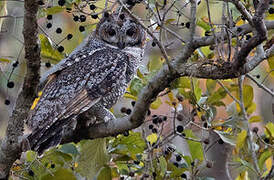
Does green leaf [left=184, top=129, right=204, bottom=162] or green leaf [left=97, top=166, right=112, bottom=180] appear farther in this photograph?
green leaf [left=184, top=129, right=204, bottom=162]

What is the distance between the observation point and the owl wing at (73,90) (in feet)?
12.2

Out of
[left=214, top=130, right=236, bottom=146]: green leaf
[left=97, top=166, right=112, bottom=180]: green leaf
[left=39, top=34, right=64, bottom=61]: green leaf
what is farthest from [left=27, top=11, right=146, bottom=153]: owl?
[left=214, top=130, right=236, bottom=146]: green leaf

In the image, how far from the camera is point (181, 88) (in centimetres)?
396

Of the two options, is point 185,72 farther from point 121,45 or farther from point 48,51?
point 121,45

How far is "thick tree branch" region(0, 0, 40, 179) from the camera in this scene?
2.88 metres

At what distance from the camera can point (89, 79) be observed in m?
4.29

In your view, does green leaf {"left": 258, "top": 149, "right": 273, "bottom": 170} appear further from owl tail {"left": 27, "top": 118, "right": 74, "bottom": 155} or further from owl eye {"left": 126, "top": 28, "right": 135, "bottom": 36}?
owl eye {"left": 126, "top": 28, "right": 135, "bottom": 36}

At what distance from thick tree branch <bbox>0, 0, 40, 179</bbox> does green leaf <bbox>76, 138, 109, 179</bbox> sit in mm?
531

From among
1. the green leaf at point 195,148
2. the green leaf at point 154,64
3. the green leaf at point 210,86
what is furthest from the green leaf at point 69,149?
the green leaf at point 210,86

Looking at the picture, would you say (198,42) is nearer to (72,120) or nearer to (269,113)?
(72,120)

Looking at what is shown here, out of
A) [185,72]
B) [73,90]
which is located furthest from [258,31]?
[73,90]

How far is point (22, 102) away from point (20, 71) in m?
1.04

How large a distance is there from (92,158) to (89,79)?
2.65 ft

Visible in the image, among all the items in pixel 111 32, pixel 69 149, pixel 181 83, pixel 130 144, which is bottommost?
pixel 69 149
